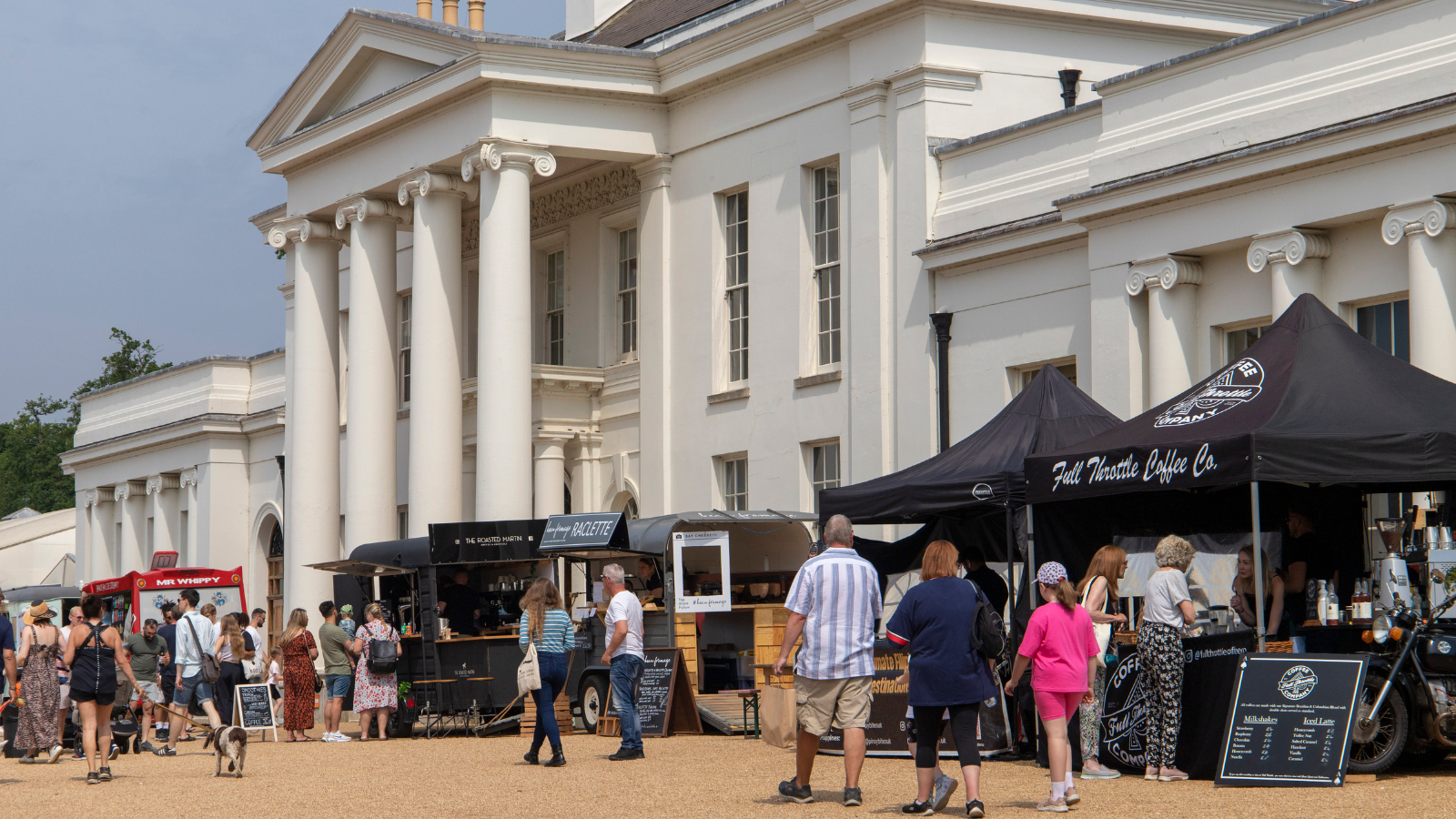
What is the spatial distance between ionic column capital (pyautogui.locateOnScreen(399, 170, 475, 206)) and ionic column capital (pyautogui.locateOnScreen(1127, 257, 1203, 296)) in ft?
41.8

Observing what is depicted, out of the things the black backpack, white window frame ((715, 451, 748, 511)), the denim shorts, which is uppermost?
white window frame ((715, 451, 748, 511))

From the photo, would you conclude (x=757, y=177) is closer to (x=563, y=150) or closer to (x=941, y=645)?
(x=563, y=150)

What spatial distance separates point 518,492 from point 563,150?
206 inches

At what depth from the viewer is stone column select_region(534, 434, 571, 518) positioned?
30.9 m

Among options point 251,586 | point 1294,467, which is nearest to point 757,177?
point 1294,467

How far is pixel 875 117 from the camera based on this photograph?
2541 centimetres

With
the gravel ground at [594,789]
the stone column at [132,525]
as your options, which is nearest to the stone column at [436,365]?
the gravel ground at [594,789]

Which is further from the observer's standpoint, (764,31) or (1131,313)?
(764,31)

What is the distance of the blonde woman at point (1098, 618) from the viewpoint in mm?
13547

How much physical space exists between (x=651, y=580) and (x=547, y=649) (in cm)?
762

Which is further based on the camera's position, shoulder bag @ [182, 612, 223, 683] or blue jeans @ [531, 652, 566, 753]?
shoulder bag @ [182, 612, 223, 683]

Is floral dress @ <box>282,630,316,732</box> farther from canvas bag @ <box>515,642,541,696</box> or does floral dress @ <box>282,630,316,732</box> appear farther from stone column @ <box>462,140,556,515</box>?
canvas bag @ <box>515,642,541,696</box>

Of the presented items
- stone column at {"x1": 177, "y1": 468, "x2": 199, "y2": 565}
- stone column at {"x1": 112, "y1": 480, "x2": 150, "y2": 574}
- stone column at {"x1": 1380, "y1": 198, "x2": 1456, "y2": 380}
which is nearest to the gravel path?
stone column at {"x1": 1380, "y1": 198, "x2": 1456, "y2": 380}

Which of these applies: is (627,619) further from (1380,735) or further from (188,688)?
(188,688)
